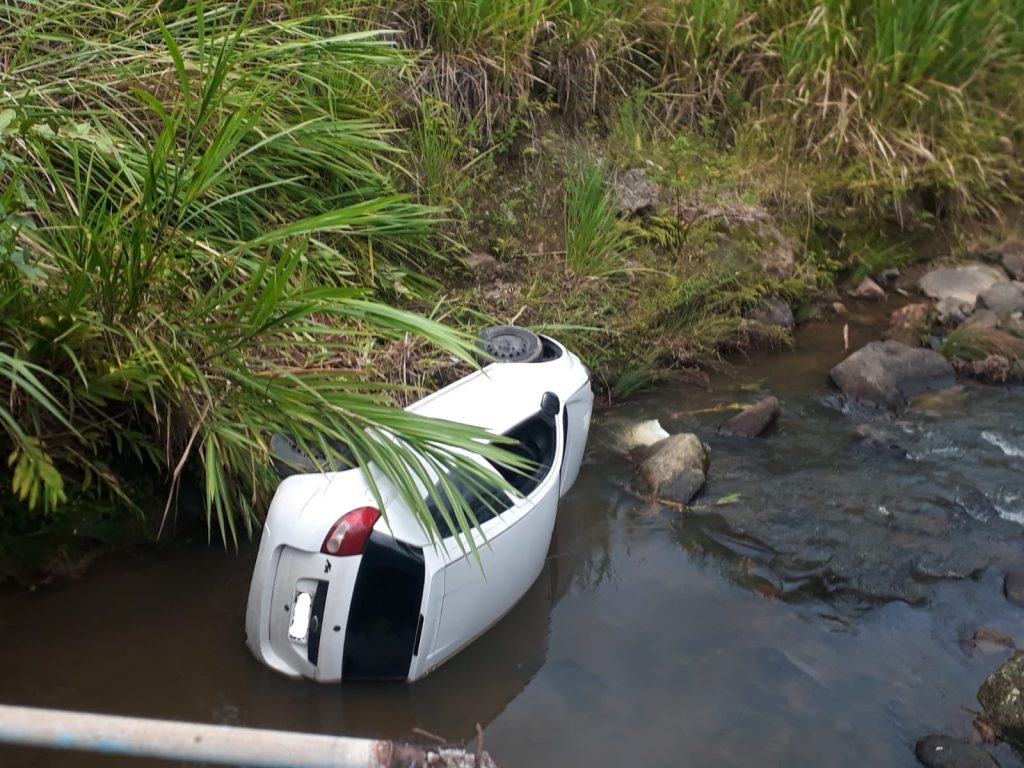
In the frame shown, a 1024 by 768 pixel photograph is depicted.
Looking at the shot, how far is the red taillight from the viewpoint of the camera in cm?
340

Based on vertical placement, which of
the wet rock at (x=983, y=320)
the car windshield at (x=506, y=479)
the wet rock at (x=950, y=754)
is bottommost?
the wet rock at (x=983, y=320)

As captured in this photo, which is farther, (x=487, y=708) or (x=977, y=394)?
(x=977, y=394)

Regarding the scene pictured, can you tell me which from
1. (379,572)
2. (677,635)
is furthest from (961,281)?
(379,572)

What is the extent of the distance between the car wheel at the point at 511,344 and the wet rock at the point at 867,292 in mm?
4152

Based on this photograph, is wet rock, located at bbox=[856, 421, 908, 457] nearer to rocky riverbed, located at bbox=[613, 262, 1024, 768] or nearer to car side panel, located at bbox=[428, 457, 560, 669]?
rocky riverbed, located at bbox=[613, 262, 1024, 768]

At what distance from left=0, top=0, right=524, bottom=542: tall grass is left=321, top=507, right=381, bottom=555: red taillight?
20 cm

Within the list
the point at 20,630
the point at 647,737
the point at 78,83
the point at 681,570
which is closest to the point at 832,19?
the point at 681,570

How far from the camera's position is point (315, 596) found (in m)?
3.44

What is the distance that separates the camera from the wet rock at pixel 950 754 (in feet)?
11.8

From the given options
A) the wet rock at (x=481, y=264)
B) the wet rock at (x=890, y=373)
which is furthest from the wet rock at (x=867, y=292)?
the wet rock at (x=481, y=264)

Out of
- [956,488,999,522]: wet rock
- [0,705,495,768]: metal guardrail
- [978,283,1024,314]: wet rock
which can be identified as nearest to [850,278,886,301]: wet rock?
[978,283,1024,314]: wet rock

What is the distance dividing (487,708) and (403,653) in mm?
476

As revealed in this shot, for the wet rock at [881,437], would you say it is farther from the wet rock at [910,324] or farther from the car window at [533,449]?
the car window at [533,449]

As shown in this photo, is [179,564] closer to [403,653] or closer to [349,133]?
[403,653]
